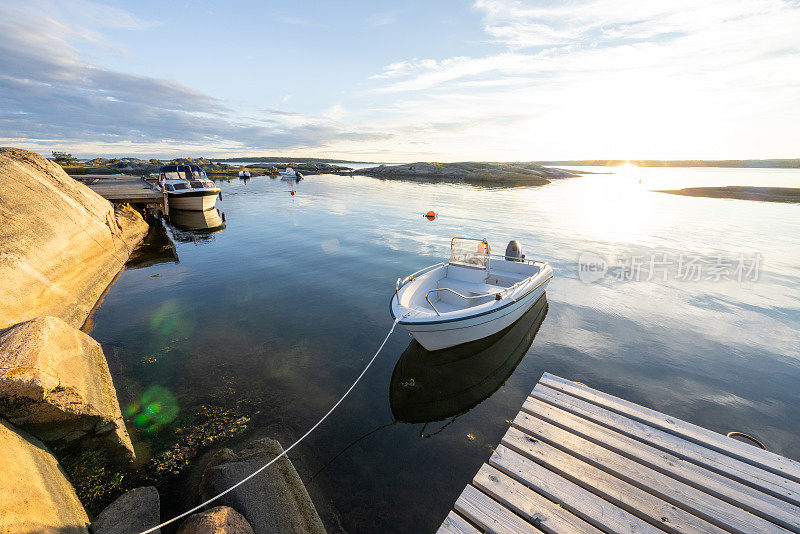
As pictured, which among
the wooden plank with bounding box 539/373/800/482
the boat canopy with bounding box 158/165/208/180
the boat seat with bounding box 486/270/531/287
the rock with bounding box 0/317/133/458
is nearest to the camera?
the wooden plank with bounding box 539/373/800/482

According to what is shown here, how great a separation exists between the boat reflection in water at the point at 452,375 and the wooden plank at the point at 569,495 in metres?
3.21

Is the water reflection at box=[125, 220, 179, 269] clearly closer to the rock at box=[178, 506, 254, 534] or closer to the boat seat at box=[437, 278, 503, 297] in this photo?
the boat seat at box=[437, 278, 503, 297]

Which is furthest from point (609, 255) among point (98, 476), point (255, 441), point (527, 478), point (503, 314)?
point (98, 476)

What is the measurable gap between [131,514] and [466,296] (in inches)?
370

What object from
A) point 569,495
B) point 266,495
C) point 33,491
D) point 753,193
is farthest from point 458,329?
point 753,193

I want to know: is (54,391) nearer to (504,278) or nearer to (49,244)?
(49,244)

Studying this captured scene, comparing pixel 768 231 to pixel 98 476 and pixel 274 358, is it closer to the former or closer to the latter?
pixel 274 358

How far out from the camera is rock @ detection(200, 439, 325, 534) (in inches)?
178

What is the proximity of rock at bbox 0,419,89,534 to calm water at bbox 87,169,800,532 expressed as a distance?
53.3 inches

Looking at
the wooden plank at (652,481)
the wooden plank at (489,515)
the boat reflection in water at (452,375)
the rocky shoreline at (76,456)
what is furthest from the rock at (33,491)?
the wooden plank at (652,481)

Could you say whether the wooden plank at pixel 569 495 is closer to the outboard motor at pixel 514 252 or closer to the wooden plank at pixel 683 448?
the wooden plank at pixel 683 448

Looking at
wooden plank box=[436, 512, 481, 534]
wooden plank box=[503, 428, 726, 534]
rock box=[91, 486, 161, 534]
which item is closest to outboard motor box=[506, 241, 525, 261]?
wooden plank box=[503, 428, 726, 534]

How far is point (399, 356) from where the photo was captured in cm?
1016

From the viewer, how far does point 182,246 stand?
73.1 ft
